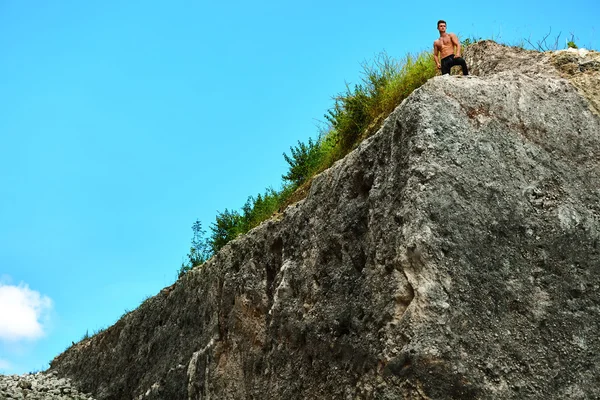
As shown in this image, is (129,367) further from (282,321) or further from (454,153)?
(454,153)

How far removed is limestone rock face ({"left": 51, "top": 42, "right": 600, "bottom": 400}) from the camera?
5.82 metres

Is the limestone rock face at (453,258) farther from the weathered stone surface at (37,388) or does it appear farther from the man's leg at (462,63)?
the weathered stone surface at (37,388)

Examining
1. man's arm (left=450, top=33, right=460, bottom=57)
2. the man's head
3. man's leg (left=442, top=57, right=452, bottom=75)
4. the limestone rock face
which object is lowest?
the limestone rock face

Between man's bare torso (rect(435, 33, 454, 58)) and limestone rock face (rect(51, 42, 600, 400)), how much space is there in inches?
27.1

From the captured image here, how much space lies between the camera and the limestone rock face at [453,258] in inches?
229

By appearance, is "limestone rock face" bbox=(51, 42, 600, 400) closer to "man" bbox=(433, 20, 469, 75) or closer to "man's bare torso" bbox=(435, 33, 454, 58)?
"man" bbox=(433, 20, 469, 75)

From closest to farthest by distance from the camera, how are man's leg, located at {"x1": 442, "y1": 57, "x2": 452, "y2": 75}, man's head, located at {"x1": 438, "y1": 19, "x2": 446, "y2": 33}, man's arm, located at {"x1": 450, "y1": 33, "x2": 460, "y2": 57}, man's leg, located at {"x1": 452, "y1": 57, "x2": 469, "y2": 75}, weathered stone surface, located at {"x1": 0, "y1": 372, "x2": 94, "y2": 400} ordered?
1. man's leg, located at {"x1": 452, "y1": 57, "x2": 469, "y2": 75}
2. man's leg, located at {"x1": 442, "y1": 57, "x2": 452, "y2": 75}
3. man's arm, located at {"x1": 450, "y1": 33, "x2": 460, "y2": 57}
4. man's head, located at {"x1": 438, "y1": 19, "x2": 446, "y2": 33}
5. weathered stone surface, located at {"x1": 0, "y1": 372, "x2": 94, "y2": 400}

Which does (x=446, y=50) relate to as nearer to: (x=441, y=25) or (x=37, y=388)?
(x=441, y=25)

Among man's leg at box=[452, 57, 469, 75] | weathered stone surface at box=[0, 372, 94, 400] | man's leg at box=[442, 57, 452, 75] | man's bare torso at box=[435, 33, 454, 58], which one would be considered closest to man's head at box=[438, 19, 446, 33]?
man's bare torso at box=[435, 33, 454, 58]

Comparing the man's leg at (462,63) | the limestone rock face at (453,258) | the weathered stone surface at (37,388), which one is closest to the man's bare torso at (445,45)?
the man's leg at (462,63)

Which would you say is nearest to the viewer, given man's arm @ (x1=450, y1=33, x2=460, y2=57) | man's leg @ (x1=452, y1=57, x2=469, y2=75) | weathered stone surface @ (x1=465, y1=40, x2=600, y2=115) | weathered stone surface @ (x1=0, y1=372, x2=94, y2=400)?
weathered stone surface @ (x1=465, y1=40, x2=600, y2=115)

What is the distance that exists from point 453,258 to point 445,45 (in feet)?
13.3

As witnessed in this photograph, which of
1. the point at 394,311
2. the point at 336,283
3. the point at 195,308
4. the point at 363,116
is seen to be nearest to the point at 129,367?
the point at 195,308

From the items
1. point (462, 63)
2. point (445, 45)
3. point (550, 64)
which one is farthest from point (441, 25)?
point (550, 64)
